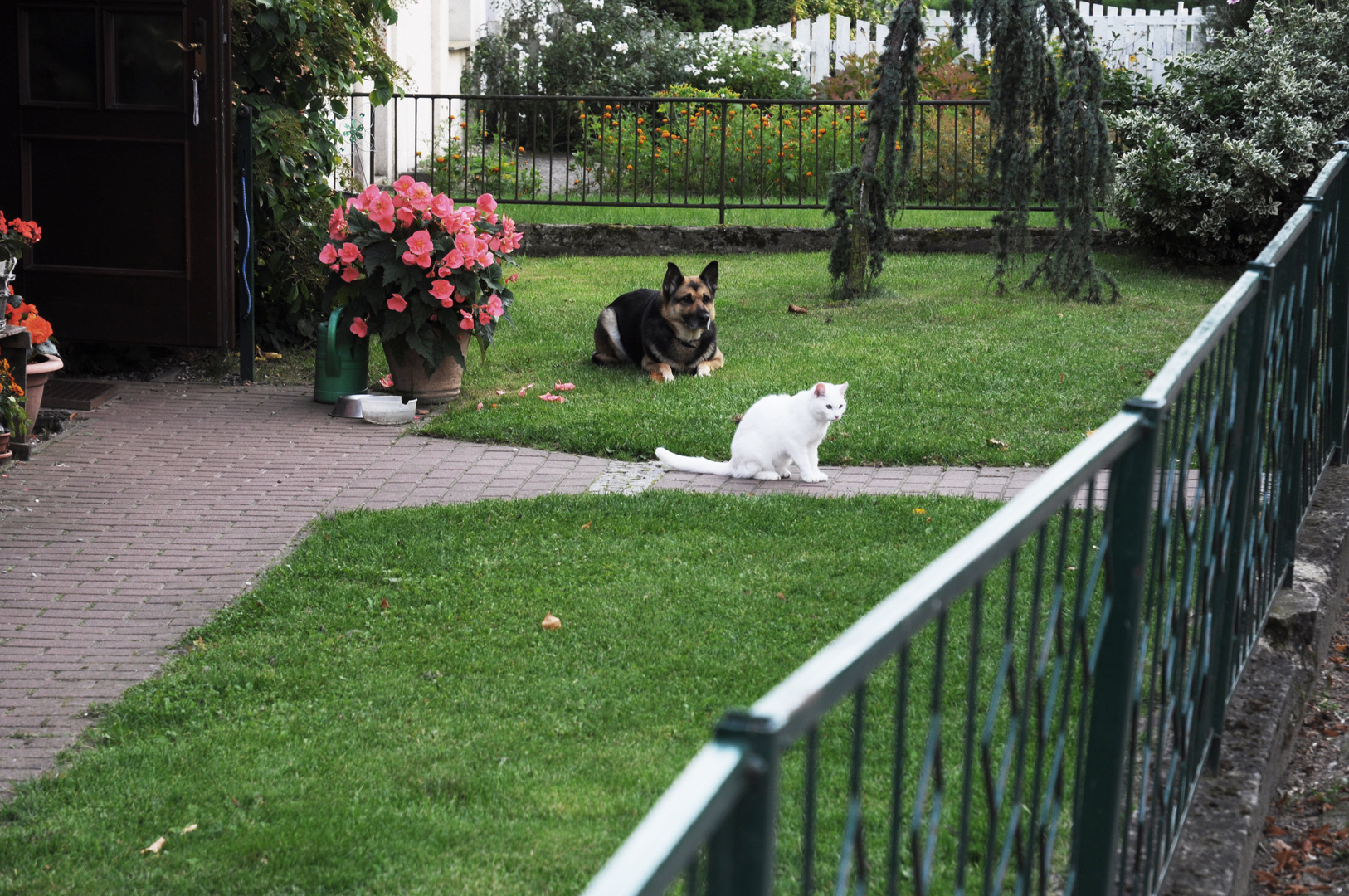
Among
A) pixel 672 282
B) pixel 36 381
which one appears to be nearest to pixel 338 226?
pixel 36 381

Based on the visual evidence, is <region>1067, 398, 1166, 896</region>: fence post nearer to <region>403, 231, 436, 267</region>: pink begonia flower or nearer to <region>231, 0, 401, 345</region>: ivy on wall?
<region>403, 231, 436, 267</region>: pink begonia flower

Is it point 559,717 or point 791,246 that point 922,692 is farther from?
point 791,246

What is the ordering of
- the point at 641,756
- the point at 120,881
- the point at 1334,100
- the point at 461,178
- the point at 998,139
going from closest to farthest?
1. the point at 120,881
2. the point at 641,756
3. the point at 998,139
4. the point at 1334,100
5. the point at 461,178

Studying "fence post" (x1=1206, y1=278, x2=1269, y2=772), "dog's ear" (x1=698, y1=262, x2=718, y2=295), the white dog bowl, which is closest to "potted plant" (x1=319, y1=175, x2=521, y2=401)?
the white dog bowl

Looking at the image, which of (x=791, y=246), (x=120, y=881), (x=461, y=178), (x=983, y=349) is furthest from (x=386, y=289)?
(x=461, y=178)

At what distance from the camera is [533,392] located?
8.44 meters

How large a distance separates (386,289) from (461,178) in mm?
8074

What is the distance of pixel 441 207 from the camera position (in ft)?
26.8

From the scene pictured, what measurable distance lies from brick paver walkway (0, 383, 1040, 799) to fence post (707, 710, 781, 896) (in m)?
3.31

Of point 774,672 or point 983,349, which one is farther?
point 983,349

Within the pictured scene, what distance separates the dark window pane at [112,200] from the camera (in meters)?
8.47

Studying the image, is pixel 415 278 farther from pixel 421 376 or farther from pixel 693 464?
pixel 693 464

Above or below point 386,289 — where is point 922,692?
below

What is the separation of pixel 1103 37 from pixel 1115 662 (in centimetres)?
2021
